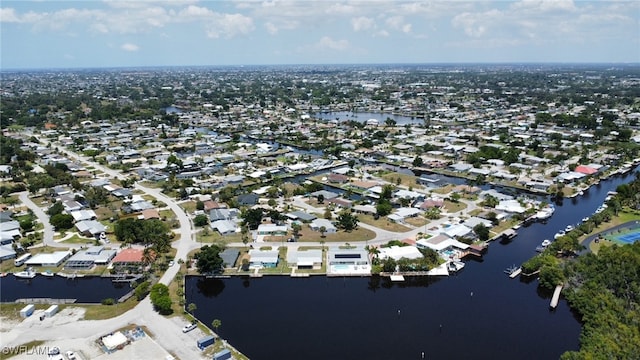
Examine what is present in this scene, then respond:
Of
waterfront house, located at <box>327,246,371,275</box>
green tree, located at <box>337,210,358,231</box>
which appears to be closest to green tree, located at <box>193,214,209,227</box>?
green tree, located at <box>337,210,358,231</box>

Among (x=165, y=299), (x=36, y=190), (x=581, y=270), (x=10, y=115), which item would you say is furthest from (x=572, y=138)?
(x=10, y=115)

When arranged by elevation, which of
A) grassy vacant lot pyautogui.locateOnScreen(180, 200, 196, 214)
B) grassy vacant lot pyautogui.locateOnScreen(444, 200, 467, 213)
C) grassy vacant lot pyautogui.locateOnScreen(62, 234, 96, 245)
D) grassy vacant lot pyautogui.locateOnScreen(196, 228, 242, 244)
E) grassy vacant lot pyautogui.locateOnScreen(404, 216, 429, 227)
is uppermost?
grassy vacant lot pyautogui.locateOnScreen(444, 200, 467, 213)

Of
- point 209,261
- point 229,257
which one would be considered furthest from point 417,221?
point 209,261

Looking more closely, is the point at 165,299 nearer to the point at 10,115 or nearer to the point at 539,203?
the point at 539,203

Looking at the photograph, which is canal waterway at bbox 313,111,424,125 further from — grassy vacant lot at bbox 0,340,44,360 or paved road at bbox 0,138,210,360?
grassy vacant lot at bbox 0,340,44,360

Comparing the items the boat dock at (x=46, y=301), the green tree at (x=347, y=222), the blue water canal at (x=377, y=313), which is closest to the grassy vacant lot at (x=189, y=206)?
the blue water canal at (x=377, y=313)

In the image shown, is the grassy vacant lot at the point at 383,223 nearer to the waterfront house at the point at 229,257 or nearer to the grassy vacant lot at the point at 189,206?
the waterfront house at the point at 229,257
